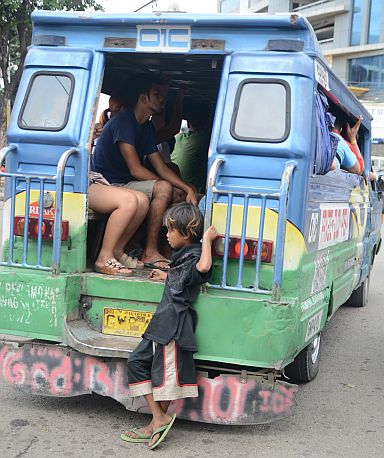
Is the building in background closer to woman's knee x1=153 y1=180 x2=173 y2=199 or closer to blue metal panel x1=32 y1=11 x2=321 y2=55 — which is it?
woman's knee x1=153 y1=180 x2=173 y2=199

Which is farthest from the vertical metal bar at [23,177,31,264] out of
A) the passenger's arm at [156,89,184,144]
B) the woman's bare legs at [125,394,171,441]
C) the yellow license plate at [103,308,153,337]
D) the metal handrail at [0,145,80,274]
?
the passenger's arm at [156,89,184,144]

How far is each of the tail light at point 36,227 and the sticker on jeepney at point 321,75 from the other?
6.48ft

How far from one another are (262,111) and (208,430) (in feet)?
6.94

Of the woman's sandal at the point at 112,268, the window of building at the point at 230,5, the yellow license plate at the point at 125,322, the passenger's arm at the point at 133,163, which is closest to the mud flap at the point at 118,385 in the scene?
the yellow license plate at the point at 125,322

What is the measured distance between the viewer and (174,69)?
5.72m

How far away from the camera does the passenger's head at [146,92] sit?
556cm

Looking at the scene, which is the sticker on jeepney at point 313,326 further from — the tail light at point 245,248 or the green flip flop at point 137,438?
the green flip flop at point 137,438

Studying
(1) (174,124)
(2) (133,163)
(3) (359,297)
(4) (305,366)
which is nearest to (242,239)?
(2) (133,163)

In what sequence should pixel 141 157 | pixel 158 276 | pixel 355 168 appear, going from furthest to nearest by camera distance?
pixel 355 168, pixel 141 157, pixel 158 276

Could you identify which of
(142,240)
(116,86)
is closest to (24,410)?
(142,240)

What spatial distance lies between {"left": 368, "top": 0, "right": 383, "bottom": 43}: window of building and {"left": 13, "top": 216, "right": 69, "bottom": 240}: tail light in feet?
148

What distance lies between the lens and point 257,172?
4.17 m

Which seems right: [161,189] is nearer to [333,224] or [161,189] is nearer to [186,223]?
[186,223]

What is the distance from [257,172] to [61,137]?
1.37 metres
